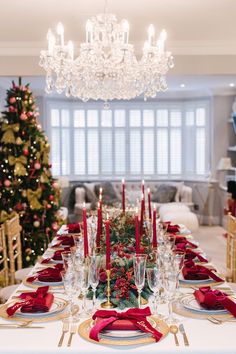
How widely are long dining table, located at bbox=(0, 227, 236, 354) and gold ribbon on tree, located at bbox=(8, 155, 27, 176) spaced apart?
3.62 meters

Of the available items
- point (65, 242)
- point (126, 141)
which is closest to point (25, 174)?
point (65, 242)

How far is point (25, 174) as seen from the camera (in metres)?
5.71

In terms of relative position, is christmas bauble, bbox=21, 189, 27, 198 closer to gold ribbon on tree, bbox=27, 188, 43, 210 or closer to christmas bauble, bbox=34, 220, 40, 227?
gold ribbon on tree, bbox=27, 188, 43, 210

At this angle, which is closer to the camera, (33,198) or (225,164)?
(33,198)

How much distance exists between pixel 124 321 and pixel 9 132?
407 cm

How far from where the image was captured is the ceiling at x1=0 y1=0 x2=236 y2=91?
4.16 metres

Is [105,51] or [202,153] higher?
[105,51]

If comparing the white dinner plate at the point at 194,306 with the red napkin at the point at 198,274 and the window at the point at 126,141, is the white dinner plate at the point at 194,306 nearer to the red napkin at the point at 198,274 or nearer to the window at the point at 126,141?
the red napkin at the point at 198,274

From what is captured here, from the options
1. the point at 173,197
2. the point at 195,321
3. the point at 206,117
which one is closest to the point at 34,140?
the point at 195,321

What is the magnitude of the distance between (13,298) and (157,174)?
8.52 meters

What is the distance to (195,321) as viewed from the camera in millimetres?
2150

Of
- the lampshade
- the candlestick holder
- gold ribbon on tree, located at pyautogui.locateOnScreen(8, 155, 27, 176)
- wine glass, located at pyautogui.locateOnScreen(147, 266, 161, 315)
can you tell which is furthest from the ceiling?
the lampshade

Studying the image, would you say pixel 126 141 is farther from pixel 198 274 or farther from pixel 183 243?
pixel 198 274

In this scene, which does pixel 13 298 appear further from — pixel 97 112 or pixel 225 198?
pixel 97 112
